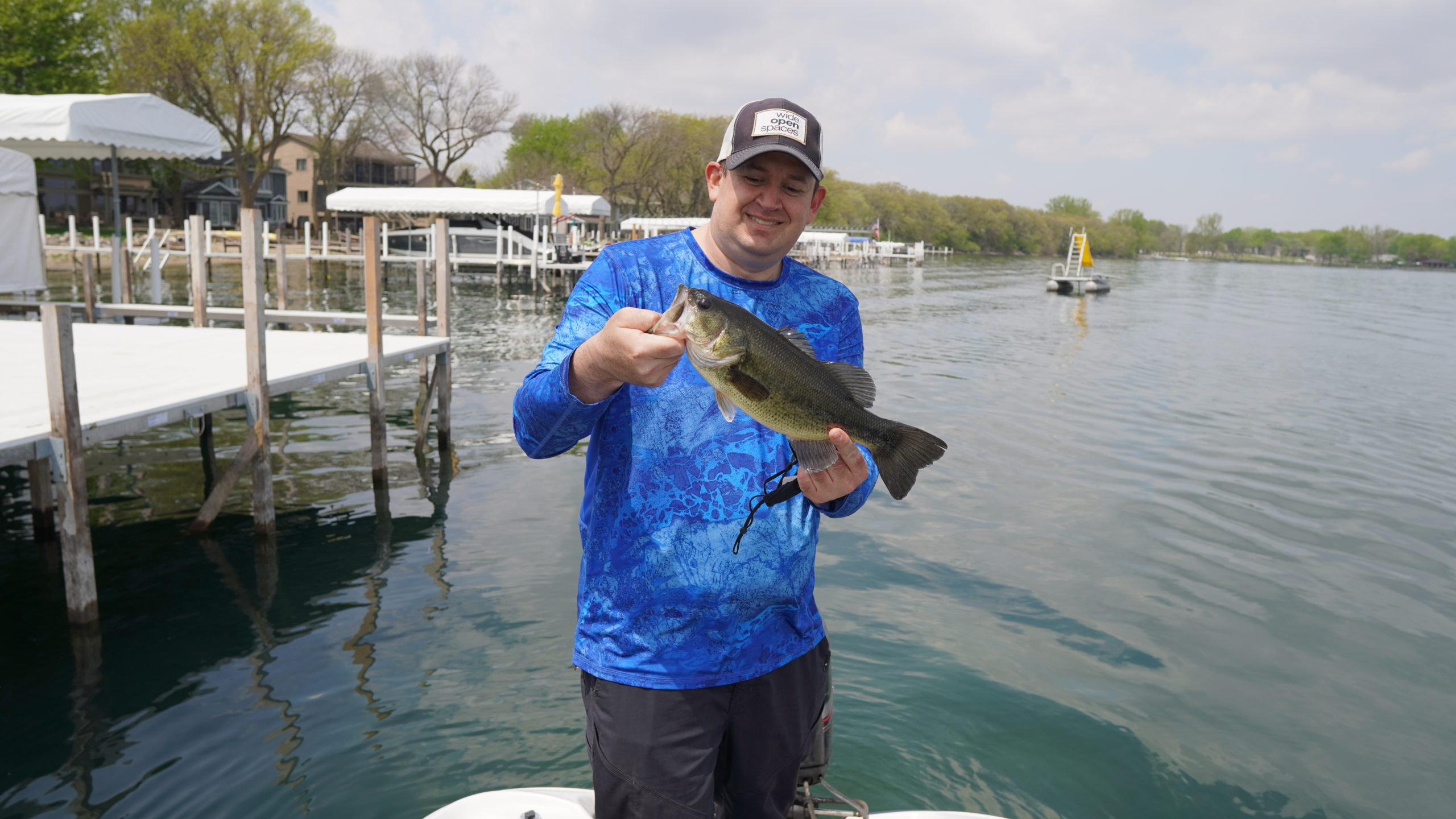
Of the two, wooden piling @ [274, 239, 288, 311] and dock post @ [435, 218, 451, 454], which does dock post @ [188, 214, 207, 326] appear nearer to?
dock post @ [435, 218, 451, 454]

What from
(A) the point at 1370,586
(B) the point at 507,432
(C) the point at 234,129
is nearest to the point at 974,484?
(A) the point at 1370,586

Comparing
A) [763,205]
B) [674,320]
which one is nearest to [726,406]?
[674,320]

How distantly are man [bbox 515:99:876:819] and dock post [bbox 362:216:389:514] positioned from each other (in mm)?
9369

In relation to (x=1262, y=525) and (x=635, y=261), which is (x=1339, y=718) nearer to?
(x=1262, y=525)

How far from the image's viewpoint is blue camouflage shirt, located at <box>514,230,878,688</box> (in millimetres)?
2469

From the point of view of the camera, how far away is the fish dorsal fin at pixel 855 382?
2.61 metres

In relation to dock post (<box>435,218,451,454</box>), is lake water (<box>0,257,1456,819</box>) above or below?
below

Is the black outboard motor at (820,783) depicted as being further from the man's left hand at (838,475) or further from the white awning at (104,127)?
the white awning at (104,127)

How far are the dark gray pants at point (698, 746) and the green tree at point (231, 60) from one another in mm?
57502

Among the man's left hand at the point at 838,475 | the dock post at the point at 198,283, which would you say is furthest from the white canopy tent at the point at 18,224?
the man's left hand at the point at 838,475

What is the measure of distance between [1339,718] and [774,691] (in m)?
7.14

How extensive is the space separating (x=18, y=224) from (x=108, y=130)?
268 centimetres

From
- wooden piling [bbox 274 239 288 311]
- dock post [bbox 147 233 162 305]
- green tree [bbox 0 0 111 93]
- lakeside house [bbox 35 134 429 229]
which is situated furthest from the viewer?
lakeside house [bbox 35 134 429 229]

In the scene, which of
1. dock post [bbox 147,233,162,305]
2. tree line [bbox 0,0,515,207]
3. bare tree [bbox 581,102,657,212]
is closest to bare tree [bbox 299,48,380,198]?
tree line [bbox 0,0,515,207]
